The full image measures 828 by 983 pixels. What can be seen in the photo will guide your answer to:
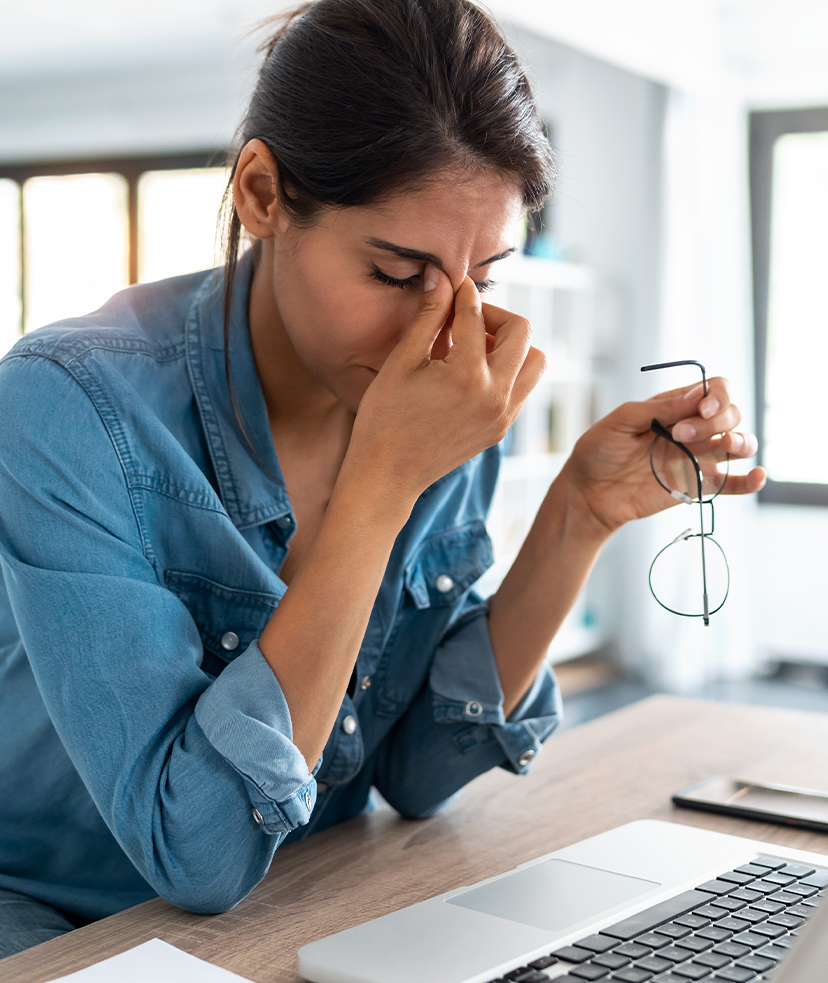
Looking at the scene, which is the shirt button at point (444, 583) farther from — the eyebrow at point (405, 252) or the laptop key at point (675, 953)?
the laptop key at point (675, 953)

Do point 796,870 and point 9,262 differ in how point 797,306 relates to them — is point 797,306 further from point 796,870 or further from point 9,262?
point 9,262

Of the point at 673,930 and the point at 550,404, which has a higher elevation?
the point at 550,404

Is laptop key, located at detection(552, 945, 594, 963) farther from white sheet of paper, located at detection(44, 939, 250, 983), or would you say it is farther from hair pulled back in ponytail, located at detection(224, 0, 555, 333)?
hair pulled back in ponytail, located at detection(224, 0, 555, 333)

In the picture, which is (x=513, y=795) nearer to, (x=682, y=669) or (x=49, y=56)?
(x=682, y=669)

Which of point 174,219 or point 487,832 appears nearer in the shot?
point 487,832

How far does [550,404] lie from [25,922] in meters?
3.62

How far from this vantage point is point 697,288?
439cm

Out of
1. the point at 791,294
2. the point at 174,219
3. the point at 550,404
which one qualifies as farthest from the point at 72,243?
the point at 791,294

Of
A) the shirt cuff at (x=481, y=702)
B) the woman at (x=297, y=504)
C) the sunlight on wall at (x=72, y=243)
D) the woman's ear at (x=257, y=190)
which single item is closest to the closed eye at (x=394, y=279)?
the woman at (x=297, y=504)

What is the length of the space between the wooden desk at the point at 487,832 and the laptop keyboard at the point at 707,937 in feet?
0.45

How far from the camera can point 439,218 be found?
0.85 metres

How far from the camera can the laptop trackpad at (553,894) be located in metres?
0.69

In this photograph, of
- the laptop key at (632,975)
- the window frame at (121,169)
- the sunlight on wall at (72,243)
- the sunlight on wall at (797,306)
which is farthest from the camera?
the sunlight on wall at (72,243)

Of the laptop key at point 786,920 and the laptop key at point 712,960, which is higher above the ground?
the laptop key at point 712,960
